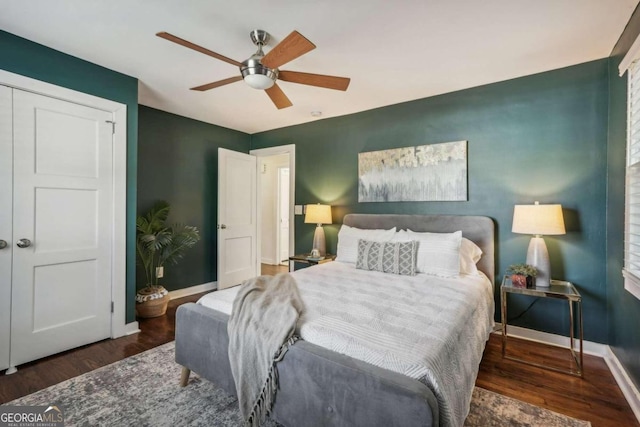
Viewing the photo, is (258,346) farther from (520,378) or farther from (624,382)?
(624,382)

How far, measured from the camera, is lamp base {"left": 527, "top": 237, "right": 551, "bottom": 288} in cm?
247

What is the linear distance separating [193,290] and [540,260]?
13.4 ft

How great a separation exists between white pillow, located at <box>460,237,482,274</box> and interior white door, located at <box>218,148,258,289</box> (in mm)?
3125

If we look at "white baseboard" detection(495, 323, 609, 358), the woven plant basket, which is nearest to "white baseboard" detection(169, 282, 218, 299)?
the woven plant basket

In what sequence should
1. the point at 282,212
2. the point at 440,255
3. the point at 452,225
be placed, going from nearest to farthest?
the point at 440,255 < the point at 452,225 < the point at 282,212

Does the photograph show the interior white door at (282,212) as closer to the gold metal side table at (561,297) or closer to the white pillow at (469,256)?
the white pillow at (469,256)

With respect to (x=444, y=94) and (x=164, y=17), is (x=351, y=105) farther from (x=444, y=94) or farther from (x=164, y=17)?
(x=164, y=17)

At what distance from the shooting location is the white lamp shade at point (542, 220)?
2.38 metres

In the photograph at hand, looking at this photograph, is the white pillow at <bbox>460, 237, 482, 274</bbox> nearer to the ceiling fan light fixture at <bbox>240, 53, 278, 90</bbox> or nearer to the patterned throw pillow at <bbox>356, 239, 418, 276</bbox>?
the patterned throw pillow at <bbox>356, 239, 418, 276</bbox>

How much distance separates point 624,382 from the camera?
200 centimetres

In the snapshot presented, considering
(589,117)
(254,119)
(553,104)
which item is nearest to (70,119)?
(254,119)

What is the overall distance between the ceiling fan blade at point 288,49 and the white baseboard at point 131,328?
272 cm

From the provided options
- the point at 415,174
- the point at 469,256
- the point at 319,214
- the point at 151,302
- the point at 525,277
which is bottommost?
the point at 151,302

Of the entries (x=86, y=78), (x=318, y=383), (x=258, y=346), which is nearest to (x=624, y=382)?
(x=318, y=383)
